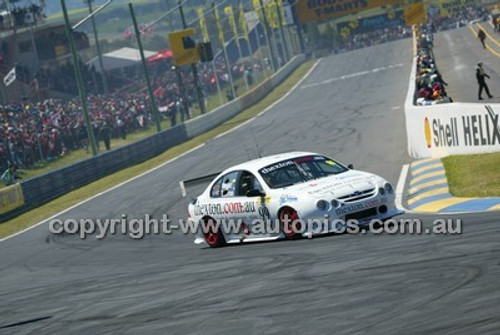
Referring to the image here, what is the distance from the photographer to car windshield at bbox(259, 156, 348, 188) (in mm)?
15484

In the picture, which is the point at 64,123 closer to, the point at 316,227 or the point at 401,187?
the point at 401,187

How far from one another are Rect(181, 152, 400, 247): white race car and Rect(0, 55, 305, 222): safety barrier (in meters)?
15.1

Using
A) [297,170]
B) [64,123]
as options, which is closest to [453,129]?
[297,170]

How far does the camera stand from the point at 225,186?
54.1 ft

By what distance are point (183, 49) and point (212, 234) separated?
3968 cm

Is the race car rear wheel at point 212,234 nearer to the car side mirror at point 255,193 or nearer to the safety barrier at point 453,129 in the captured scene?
the car side mirror at point 255,193

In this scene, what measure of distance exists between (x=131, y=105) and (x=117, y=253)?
37.1 meters

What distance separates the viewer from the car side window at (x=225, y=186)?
16.3 m

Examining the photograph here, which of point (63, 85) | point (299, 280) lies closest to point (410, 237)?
point (299, 280)

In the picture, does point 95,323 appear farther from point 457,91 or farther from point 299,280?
point 457,91

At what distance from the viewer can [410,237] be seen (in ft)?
42.0

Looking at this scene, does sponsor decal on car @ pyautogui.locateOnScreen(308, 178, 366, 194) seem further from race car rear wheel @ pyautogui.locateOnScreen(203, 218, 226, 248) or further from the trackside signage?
the trackside signage

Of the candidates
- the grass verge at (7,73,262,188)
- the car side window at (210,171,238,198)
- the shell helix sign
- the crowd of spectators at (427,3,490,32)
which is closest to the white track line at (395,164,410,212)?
the car side window at (210,171,238,198)

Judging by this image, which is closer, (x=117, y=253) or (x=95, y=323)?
(x=95, y=323)
